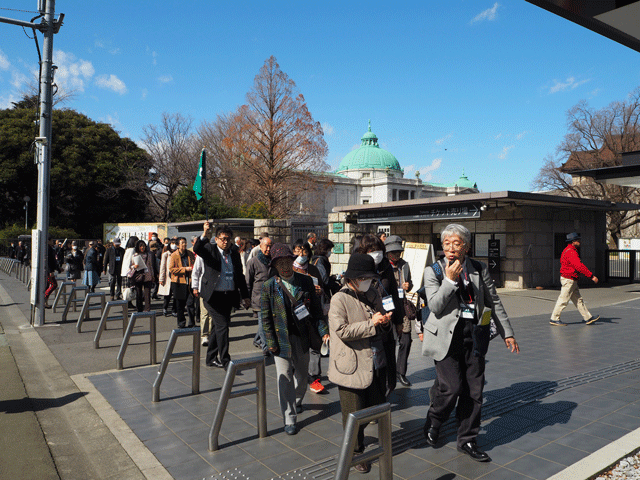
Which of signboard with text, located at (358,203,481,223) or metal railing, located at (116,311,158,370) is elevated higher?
signboard with text, located at (358,203,481,223)

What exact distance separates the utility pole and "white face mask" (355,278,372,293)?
9049 mm

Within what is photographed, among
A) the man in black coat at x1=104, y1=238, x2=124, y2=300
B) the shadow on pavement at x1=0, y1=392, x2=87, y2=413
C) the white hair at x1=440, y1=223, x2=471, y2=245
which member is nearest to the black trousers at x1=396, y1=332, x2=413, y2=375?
the white hair at x1=440, y1=223, x2=471, y2=245

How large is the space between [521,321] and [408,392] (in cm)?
611

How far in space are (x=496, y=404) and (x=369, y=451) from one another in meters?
2.87

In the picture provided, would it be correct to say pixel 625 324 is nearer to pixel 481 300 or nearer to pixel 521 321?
pixel 521 321

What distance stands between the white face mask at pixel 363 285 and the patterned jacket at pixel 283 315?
3.13 ft

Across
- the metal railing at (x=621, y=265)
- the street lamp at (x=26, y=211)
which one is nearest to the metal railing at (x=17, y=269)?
the street lamp at (x=26, y=211)

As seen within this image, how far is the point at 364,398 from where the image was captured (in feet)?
12.5

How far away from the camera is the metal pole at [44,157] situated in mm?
Answer: 10594

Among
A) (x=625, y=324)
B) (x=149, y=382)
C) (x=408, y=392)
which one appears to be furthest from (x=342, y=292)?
(x=625, y=324)

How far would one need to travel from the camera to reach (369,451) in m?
3.00

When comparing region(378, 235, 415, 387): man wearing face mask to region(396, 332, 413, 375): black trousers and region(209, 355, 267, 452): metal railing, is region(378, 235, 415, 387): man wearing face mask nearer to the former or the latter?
region(396, 332, 413, 375): black trousers

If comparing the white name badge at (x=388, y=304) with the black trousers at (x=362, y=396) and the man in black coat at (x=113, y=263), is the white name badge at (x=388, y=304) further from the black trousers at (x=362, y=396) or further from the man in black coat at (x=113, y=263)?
the man in black coat at (x=113, y=263)

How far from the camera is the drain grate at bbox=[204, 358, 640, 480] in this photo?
3.78 meters
